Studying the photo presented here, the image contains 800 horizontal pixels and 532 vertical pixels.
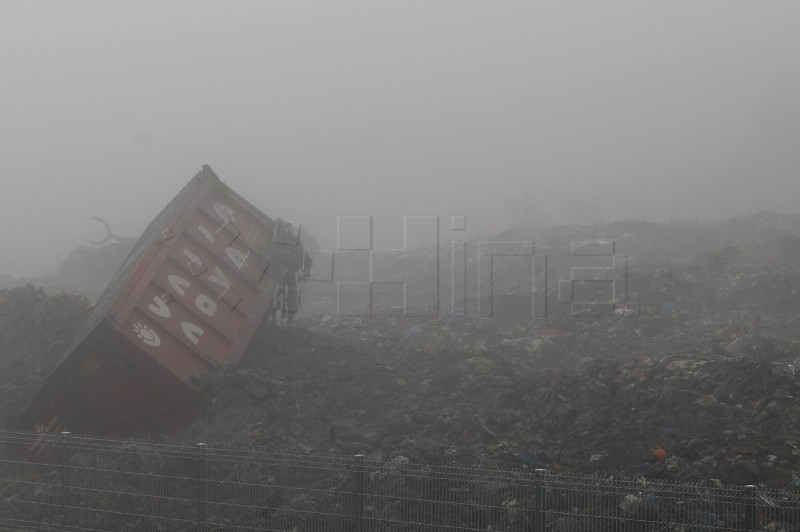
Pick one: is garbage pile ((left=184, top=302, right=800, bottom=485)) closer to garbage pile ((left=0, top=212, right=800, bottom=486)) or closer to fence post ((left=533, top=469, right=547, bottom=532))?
garbage pile ((left=0, top=212, right=800, bottom=486))

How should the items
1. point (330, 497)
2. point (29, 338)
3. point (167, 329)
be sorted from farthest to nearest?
point (29, 338) < point (167, 329) < point (330, 497)

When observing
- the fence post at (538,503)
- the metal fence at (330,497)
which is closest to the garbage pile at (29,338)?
the metal fence at (330,497)

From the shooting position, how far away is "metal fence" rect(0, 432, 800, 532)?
4.38 meters

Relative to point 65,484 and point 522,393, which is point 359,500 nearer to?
point 65,484

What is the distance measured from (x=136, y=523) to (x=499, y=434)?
10.2ft

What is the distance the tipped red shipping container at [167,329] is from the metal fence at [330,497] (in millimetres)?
650

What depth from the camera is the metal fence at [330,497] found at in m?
4.38

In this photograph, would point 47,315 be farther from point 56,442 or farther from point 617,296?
point 617,296

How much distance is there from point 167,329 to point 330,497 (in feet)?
9.47

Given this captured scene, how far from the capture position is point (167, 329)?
7.52 m

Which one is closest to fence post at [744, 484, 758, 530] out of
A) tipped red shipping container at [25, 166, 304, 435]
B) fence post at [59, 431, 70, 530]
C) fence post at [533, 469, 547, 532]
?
fence post at [533, 469, 547, 532]

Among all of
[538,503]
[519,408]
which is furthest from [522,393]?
[538,503]

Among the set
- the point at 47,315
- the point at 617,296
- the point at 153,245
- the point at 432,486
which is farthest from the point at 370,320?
the point at 432,486

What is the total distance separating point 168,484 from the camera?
18.8 ft
